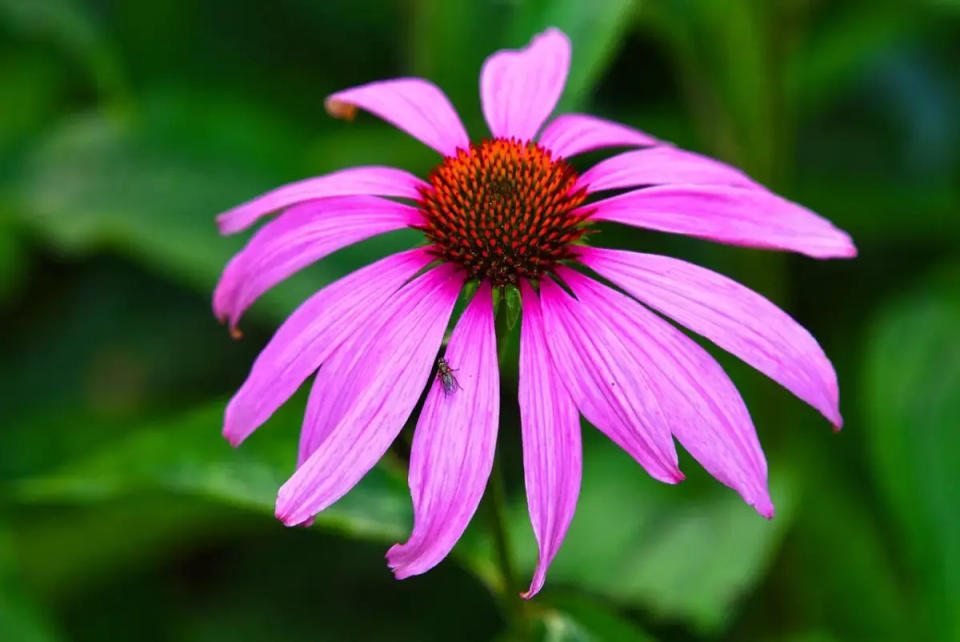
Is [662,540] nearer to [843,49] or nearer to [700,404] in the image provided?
[700,404]

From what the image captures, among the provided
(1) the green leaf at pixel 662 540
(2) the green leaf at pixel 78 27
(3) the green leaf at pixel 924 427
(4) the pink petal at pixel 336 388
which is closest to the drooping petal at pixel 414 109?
(4) the pink petal at pixel 336 388

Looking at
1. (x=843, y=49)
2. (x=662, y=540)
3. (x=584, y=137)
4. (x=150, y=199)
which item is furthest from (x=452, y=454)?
(x=843, y=49)

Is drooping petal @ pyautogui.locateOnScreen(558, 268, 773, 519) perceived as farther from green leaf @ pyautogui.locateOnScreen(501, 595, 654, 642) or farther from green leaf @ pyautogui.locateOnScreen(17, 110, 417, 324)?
green leaf @ pyautogui.locateOnScreen(17, 110, 417, 324)

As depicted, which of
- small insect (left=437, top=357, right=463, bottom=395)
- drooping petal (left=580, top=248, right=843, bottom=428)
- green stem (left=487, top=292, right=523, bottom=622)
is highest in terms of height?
drooping petal (left=580, top=248, right=843, bottom=428)

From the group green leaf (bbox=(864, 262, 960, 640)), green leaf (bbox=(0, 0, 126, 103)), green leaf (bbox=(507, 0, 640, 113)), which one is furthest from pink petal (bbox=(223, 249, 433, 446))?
green leaf (bbox=(0, 0, 126, 103))

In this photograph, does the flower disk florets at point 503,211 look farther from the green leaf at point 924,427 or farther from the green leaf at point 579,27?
the green leaf at point 924,427

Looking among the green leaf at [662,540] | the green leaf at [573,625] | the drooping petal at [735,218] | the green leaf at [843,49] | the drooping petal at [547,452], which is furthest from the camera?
the green leaf at [843,49]

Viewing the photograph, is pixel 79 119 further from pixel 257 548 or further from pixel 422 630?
pixel 422 630
